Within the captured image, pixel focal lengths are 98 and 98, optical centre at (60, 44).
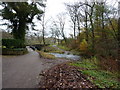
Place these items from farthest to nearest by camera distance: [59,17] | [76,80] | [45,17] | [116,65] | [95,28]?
[59,17] < [45,17] < [95,28] < [116,65] < [76,80]

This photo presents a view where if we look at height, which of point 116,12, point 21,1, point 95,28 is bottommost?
point 95,28

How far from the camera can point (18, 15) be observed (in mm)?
14508

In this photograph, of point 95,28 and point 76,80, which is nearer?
point 76,80

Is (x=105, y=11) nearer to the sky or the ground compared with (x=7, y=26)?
nearer to the sky

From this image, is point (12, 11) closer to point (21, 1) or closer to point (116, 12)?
point (21, 1)

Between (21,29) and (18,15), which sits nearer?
(18,15)

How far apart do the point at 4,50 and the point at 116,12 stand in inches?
513

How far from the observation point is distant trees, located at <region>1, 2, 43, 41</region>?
13.4 m

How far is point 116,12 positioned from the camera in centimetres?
1080

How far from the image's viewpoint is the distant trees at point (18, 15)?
43.8 feet

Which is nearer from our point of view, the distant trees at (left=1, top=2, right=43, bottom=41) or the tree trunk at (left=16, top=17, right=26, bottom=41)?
the distant trees at (left=1, top=2, right=43, bottom=41)

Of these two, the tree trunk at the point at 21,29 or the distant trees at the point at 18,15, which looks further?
the tree trunk at the point at 21,29

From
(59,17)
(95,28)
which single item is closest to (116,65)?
(95,28)

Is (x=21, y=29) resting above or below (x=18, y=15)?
below
